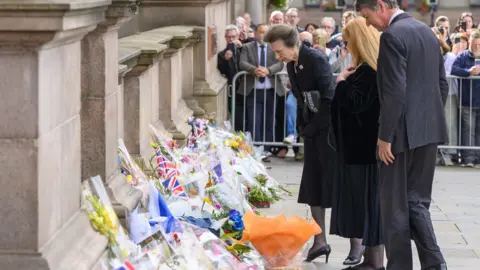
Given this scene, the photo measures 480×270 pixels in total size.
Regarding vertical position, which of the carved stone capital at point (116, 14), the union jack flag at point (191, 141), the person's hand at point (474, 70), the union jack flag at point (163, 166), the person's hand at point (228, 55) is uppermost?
the carved stone capital at point (116, 14)

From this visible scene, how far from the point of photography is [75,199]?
226 inches

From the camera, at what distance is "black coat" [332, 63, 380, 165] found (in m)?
7.84

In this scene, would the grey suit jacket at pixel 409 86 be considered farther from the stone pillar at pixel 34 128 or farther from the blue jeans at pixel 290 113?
the blue jeans at pixel 290 113

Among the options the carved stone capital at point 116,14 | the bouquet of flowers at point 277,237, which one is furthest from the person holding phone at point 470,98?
the carved stone capital at point 116,14

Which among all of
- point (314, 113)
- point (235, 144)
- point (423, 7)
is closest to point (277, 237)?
point (314, 113)

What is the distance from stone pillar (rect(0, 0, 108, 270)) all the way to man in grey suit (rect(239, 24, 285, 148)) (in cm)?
954

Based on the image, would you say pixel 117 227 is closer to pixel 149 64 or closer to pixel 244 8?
pixel 149 64

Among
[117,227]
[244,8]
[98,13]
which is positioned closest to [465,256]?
[117,227]

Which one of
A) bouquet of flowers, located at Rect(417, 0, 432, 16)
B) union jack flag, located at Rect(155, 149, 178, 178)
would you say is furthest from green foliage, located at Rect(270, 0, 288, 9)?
bouquet of flowers, located at Rect(417, 0, 432, 16)

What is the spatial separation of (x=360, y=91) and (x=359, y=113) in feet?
0.47

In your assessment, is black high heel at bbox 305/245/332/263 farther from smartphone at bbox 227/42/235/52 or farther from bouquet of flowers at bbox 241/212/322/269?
smartphone at bbox 227/42/235/52

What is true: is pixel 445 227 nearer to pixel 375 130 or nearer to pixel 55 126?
pixel 375 130

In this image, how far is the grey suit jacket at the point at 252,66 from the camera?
584 inches

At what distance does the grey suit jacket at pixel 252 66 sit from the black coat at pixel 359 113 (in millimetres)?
6855
